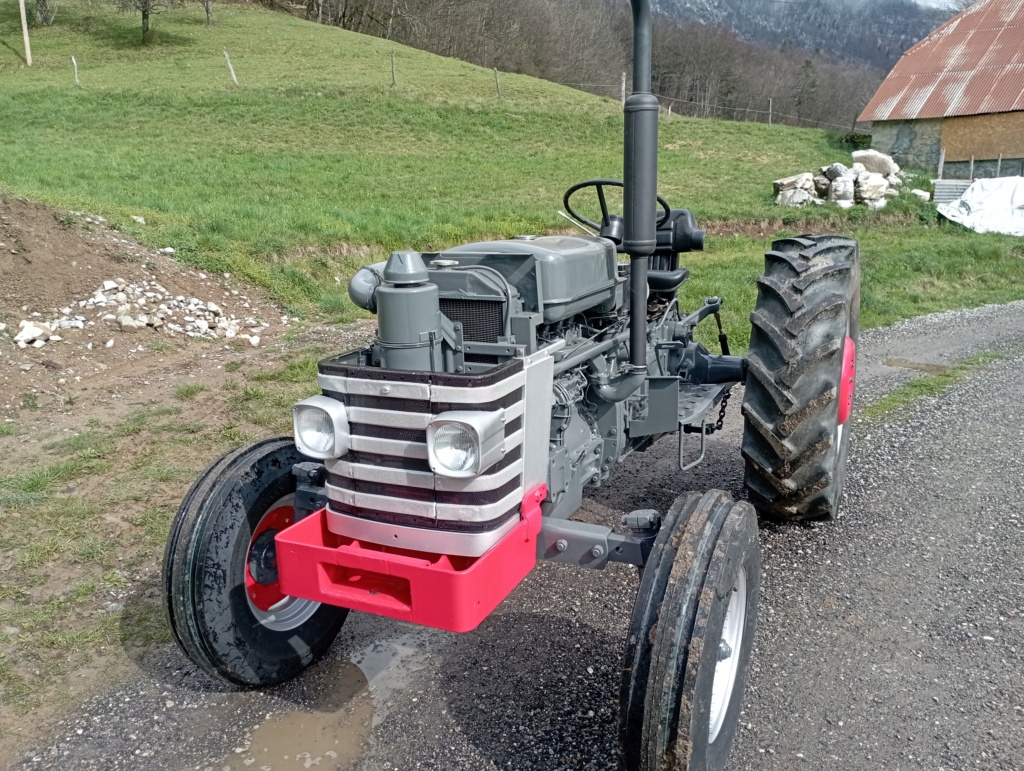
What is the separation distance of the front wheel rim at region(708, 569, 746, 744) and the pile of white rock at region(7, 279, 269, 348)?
5886 mm

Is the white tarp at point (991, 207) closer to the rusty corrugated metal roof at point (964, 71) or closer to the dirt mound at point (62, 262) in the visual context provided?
the rusty corrugated metal roof at point (964, 71)

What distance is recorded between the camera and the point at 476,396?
2305 millimetres

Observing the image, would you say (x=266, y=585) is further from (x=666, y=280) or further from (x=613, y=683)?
(x=666, y=280)

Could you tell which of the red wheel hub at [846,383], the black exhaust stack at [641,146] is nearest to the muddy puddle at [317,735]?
the black exhaust stack at [641,146]

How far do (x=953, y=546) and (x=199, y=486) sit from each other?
3.57 m

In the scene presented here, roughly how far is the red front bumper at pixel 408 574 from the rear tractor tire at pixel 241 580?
379mm

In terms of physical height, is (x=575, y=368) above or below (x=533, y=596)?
above

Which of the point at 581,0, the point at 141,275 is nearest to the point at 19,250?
the point at 141,275

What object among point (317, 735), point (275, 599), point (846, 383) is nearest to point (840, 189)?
point (846, 383)

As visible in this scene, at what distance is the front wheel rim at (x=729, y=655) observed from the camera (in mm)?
2582

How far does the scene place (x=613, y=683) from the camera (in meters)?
3.04

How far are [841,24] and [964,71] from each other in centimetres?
14931

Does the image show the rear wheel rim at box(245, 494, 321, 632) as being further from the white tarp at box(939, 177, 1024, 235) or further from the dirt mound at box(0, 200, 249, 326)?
the white tarp at box(939, 177, 1024, 235)

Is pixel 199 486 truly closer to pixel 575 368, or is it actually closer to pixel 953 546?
pixel 575 368
